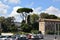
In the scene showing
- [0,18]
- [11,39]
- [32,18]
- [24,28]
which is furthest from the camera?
[0,18]

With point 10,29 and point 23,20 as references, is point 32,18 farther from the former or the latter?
point 10,29

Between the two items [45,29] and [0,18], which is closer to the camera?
[45,29]

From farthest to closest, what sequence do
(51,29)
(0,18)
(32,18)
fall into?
(0,18)
(32,18)
(51,29)

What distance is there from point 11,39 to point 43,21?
38952 millimetres

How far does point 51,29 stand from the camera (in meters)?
64.3

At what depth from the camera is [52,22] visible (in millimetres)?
68000

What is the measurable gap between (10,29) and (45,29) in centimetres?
1230

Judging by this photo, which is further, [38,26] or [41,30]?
[38,26]

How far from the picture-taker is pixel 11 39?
94.2ft

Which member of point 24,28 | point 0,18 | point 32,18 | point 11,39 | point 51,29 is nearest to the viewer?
point 11,39

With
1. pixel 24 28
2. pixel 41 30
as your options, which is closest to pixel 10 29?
pixel 24 28

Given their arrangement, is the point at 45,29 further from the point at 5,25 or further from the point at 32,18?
the point at 5,25

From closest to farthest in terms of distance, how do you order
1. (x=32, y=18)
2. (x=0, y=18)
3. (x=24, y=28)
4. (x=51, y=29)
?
(x=51, y=29), (x=24, y=28), (x=32, y=18), (x=0, y=18)

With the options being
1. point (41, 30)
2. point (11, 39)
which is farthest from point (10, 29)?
point (11, 39)
